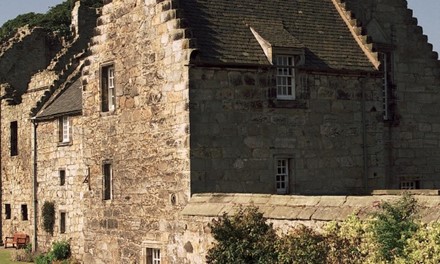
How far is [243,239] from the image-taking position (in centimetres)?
1838

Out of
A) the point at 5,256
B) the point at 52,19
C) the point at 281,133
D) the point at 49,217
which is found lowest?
the point at 5,256

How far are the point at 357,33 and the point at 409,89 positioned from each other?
3.42m

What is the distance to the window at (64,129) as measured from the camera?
37.5m

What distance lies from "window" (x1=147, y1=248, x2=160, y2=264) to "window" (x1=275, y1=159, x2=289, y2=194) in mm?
3956

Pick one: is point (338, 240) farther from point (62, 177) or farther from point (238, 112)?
point (62, 177)

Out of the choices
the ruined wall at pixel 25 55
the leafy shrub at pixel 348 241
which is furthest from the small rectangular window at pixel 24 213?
the leafy shrub at pixel 348 241

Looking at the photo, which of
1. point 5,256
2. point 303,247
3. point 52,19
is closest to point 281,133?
point 303,247

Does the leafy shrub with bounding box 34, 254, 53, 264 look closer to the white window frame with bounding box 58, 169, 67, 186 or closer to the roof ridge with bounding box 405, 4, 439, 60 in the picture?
the white window frame with bounding box 58, 169, 67, 186

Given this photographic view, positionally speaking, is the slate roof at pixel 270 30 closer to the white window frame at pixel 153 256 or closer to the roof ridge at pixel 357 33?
the roof ridge at pixel 357 33

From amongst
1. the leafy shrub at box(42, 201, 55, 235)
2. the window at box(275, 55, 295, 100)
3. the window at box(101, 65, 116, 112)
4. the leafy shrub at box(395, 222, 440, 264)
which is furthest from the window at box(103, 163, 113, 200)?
the leafy shrub at box(395, 222, 440, 264)

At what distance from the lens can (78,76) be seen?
40.6 metres

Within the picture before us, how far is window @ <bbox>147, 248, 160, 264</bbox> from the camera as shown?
24422mm

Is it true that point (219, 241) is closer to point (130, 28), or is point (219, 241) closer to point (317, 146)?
point (317, 146)

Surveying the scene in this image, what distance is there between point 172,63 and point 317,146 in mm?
5069
